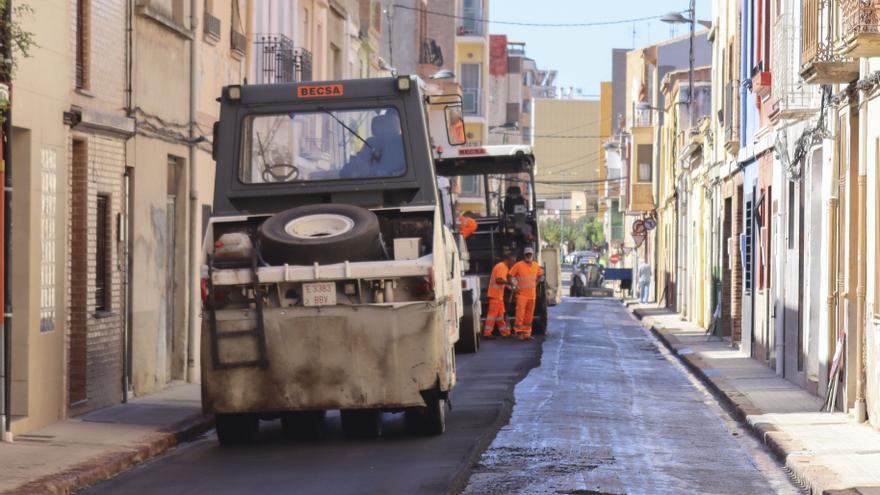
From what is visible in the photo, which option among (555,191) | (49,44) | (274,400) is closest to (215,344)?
(274,400)

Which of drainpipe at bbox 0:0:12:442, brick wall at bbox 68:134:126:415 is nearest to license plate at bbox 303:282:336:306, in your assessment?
drainpipe at bbox 0:0:12:442

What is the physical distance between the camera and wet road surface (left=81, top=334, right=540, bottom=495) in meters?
11.3

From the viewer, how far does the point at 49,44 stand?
15.5 meters

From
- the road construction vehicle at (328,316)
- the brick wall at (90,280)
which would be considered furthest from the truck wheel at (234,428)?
the brick wall at (90,280)

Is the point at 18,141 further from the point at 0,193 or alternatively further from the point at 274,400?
the point at 274,400

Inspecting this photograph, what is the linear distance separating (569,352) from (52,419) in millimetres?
13308

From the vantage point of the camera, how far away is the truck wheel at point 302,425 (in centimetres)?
1477

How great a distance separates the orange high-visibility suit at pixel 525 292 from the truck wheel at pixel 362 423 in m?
16.3

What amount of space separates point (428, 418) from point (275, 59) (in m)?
14.1

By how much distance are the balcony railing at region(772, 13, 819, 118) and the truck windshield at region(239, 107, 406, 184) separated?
244 inches

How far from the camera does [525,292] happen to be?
102 feet

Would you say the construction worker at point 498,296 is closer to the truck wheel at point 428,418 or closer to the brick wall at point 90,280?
the brick wall at point 90,280

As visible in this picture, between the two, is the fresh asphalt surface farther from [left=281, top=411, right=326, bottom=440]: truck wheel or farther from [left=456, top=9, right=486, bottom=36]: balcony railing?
[left=456, top=9, right=486, bottom=36]: balcony railing

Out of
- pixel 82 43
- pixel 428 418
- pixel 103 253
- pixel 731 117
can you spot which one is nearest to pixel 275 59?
pixel 731 117
